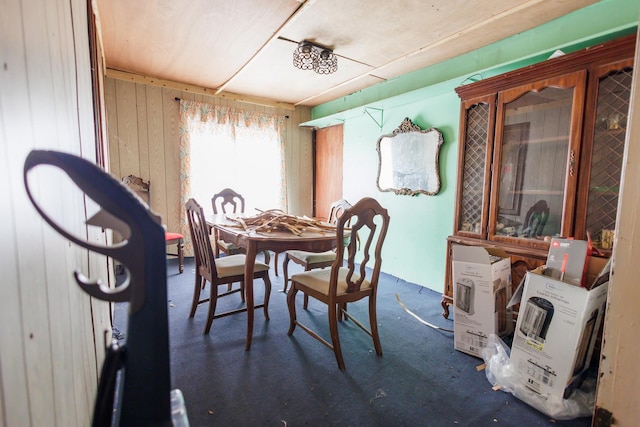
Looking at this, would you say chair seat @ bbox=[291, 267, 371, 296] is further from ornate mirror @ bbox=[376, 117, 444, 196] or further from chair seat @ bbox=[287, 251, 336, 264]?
ornate mirror @ bbox=[376, 117, 444, 196]

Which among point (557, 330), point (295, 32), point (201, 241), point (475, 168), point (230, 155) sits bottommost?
point (557, 330)

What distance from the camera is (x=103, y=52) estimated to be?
296 centimetres

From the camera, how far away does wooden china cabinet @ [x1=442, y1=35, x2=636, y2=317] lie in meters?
1.70

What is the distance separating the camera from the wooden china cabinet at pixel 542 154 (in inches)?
67.1

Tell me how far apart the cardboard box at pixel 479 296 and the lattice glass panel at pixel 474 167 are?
406 mm

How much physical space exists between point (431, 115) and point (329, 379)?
259cm

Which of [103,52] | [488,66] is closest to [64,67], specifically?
[103,52]

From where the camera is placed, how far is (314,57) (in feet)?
8.71

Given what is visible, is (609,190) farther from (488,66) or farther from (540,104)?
(488,66)

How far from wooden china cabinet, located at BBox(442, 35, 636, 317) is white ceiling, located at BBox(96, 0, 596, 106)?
528 millimetres

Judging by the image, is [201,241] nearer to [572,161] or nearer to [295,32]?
[295,32]

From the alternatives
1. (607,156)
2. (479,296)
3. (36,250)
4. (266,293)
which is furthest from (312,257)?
(36,250)

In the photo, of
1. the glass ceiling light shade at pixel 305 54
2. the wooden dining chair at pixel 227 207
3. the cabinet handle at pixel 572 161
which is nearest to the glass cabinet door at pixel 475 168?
the cabinet handle at pixel 572 161

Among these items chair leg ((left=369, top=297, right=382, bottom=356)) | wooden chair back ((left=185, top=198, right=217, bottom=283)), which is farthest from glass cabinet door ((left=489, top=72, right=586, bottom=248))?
wooden chair back ((left=185, top=198, right=217, bottom=283))
